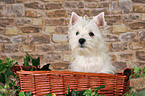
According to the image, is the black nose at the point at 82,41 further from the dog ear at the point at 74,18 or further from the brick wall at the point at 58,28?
the brick wall at the point at 58,28

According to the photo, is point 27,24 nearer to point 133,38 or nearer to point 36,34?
point 36,34

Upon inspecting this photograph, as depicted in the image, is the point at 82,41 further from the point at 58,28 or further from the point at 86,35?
the point at 58,28

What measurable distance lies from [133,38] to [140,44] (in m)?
0.18

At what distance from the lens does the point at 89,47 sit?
1.20 meters

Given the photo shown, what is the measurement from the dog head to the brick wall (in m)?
1.48

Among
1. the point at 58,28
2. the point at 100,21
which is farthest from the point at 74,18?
the point at 58,28

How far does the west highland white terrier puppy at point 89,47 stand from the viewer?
1.20m

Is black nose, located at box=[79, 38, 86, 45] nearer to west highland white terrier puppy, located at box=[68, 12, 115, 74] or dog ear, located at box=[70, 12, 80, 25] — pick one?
west highland white terrier puppy, located at box=[68, 12, 115, 74]

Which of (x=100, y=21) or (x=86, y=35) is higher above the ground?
(x=100, y=21)

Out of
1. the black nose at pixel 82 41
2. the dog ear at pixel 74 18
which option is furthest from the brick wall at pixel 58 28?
the black nose at pixel 82 41

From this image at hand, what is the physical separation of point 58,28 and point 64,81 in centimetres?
207

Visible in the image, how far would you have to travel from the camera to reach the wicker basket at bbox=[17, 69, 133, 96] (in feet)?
2.78

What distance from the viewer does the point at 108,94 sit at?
0.89 metres

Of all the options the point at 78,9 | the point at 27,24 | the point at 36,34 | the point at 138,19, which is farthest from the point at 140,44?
the point at 27,24
